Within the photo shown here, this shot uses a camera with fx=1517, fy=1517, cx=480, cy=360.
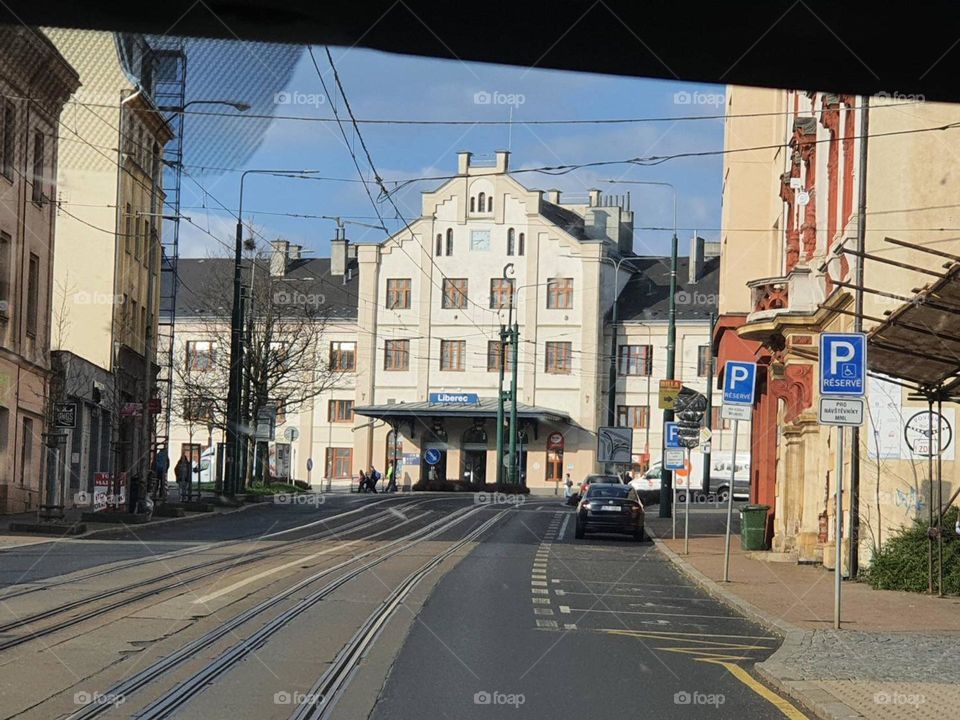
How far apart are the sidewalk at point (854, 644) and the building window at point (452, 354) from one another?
206ft

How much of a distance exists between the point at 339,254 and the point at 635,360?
21104 millimetres

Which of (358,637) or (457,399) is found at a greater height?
(457,399)

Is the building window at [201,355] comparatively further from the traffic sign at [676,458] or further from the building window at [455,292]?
the traffic sign at [676,458]

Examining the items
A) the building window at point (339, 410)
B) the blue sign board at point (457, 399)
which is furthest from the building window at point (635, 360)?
the building window at point (339, 410)

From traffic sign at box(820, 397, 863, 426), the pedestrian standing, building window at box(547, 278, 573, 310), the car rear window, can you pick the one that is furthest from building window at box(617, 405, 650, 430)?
traffic sign at box(820, 397, 863, 426)

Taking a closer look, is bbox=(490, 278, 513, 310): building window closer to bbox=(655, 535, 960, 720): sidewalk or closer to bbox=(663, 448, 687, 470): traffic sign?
bbox=(663, 448, 687, 470): traffic sign

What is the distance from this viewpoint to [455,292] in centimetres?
8688

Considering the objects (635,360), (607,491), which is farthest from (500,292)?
(607,491)

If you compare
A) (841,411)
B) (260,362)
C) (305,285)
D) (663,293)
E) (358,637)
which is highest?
(305,285)

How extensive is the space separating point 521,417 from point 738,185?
38.5 metres

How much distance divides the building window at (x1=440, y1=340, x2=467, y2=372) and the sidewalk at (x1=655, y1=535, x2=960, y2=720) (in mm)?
62702

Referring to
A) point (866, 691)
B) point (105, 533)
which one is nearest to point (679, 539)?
point (105, 533)

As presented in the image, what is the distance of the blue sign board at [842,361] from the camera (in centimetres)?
1588

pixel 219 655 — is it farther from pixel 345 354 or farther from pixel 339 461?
pixel 345 354
